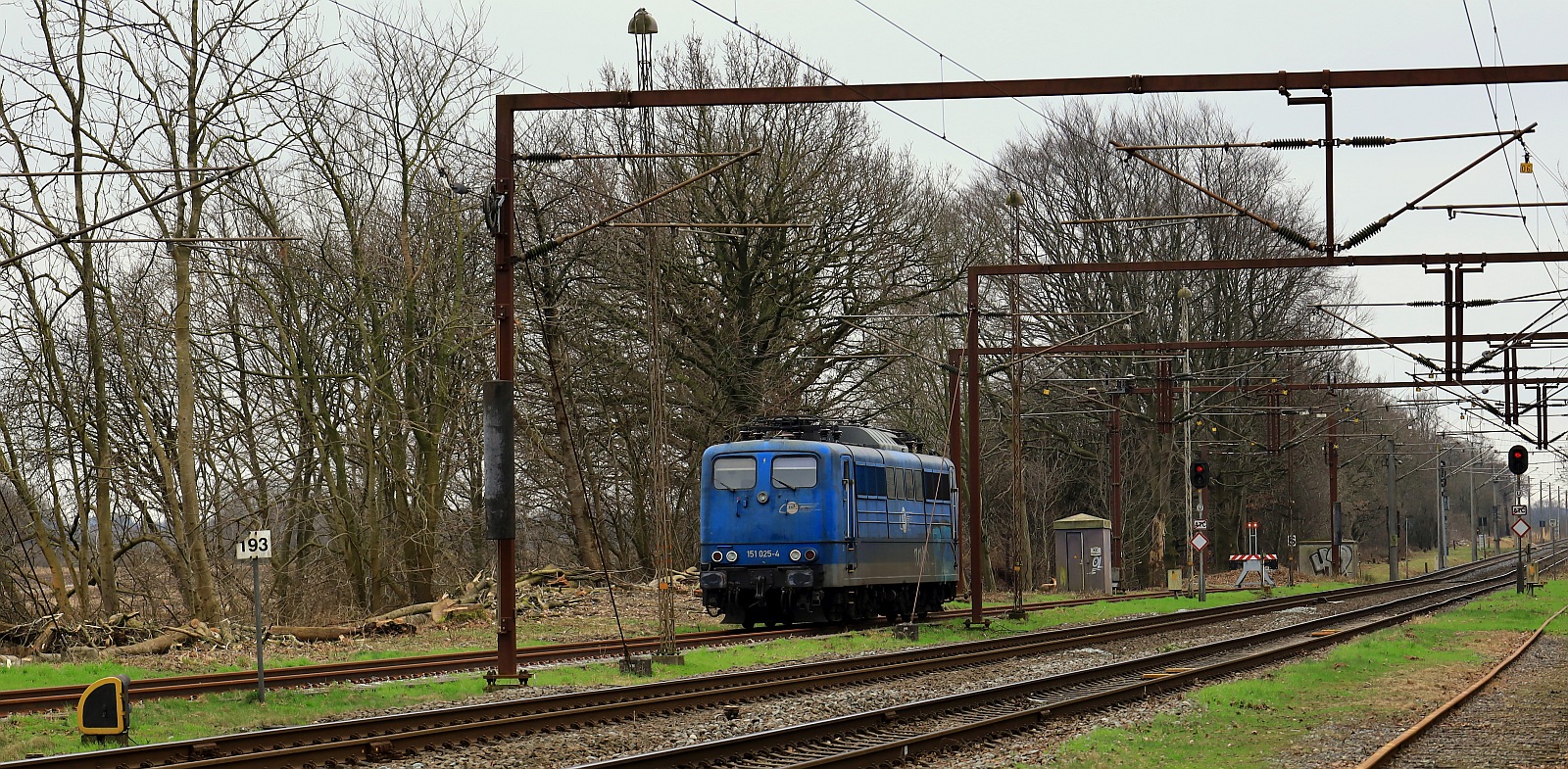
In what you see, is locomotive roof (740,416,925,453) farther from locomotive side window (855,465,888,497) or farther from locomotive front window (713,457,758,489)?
locomotive front window (713,457,758,489)

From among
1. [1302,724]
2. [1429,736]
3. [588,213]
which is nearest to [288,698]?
[1302,724]

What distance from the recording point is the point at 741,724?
46.7ft

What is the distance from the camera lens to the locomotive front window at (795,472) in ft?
87.8

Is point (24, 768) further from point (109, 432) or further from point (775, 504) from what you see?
point (109, 432)

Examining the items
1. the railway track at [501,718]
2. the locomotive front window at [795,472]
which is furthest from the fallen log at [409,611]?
the railway track at [501,718]

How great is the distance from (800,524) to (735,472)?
5.58ft

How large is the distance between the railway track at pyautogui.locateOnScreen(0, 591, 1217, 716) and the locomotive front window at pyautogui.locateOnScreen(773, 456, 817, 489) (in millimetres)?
2536

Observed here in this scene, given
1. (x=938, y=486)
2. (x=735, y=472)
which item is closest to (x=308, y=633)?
(x=735, y=472)

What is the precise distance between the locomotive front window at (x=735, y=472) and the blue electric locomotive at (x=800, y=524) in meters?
Answer: 0.02

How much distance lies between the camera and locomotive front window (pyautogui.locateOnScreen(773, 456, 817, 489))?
2675 cm

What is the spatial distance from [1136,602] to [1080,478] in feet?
61.6

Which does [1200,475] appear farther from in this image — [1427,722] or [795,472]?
[1427,722]

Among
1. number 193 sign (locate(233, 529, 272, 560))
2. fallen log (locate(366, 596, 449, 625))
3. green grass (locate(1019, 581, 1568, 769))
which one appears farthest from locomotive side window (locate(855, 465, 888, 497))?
number 193 sign (locate(233, 529, 272, 560))

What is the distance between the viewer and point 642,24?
23625 mm
